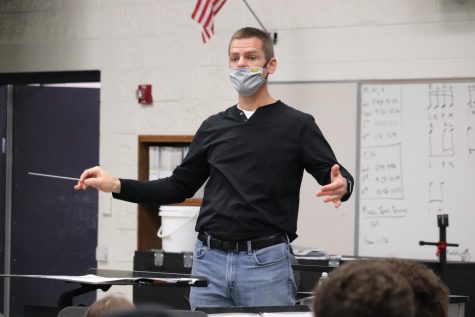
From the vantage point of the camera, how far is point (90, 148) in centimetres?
623

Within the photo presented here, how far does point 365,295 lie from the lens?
1.14 meters

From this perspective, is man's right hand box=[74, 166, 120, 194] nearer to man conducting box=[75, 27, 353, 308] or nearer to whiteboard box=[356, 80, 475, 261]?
man conducting box=[75, 27, 353, 308]

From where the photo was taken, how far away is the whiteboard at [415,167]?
15.8 feet

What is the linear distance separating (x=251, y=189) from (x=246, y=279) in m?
0.28

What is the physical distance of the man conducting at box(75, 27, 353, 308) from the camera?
2760mm

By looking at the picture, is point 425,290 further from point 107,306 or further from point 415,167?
point 415,167

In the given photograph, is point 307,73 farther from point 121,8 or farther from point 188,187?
point 188,187

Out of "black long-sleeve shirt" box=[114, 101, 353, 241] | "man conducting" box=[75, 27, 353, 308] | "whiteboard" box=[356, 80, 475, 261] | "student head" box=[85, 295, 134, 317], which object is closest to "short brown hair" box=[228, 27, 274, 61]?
"man conducting" box=[75, 27, 353, 308]

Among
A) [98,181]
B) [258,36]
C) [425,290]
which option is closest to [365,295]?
[425,290]

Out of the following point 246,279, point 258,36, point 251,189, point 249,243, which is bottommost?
point 246,279

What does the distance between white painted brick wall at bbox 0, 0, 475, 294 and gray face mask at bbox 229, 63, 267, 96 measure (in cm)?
220

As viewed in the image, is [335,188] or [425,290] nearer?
[425,290]

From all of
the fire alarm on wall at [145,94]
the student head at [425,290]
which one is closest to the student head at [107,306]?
the student head at [425,290]

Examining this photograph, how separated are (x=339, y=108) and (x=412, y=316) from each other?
396cm
